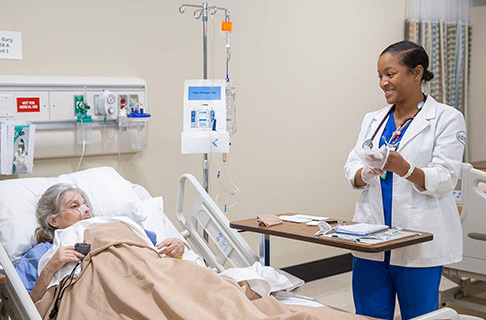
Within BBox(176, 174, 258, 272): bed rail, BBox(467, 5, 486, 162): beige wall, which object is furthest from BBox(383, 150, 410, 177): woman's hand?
BBox(467, 5, 486, 162): beige wall

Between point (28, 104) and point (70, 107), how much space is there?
0.21 metres

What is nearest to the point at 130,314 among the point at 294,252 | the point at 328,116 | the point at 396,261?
the point at 396,261

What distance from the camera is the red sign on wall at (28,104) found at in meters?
2.73

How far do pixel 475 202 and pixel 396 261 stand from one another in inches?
43.4

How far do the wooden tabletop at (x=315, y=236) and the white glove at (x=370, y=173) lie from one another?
27 cm

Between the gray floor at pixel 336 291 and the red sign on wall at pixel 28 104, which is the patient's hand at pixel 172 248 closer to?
the red sign on wall at pixel 28 104

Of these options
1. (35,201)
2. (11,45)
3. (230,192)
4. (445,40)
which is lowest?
(230,192)

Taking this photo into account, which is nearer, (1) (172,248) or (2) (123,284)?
(2) (123,284)

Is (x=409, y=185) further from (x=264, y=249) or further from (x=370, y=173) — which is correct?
(x=264, y=249)

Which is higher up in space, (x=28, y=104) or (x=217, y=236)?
(x=28, y=104)

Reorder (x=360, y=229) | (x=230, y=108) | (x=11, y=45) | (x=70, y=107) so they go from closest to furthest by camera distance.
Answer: (x=360, y=229) < (x=11, y=45) < (x=70, y=107) < (x=230, y=108)

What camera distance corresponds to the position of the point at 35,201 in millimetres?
2484

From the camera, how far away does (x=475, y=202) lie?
311 cm

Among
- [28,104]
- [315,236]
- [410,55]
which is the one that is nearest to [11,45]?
[28,104]
